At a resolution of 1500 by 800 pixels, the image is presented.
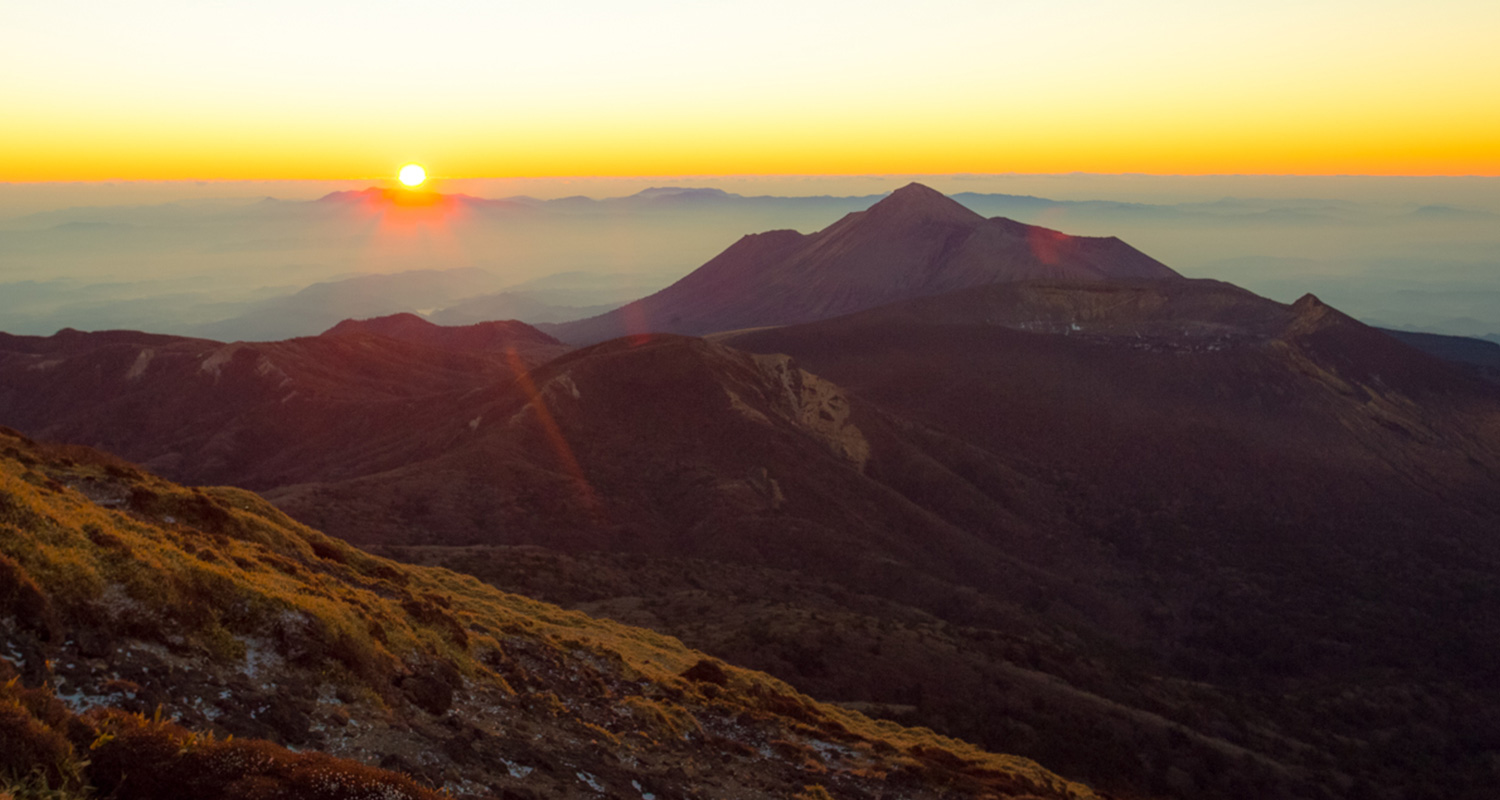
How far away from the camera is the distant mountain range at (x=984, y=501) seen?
3797 cm

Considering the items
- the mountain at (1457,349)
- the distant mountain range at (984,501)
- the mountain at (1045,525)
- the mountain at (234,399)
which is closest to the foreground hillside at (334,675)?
the distant mountain range at (984,501)

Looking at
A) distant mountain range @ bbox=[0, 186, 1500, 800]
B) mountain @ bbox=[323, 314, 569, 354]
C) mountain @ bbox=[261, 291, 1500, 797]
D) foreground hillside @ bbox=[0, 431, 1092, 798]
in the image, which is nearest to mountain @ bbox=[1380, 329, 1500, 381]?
distant mountain range @ bbox=[0, 186, 1500, 800]

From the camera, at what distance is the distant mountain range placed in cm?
3797

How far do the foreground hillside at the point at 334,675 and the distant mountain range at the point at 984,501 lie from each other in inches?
466

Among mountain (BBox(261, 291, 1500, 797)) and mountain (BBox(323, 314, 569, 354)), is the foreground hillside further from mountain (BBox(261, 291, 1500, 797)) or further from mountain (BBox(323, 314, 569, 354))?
mountain (BBox(323, 314, 569, 354))

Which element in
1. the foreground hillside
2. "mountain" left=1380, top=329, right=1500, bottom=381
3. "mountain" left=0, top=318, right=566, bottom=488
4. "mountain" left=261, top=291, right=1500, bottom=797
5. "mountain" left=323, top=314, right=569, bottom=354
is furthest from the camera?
"mountain" left=1380, top=329, right=1500, bottom=381

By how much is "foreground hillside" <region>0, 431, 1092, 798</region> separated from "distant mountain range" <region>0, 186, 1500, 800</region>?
38.8 ft

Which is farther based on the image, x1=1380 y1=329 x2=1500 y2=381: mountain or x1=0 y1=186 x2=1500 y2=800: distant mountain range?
x1=1380 y1=329 x2=1500 y2=381: mountain

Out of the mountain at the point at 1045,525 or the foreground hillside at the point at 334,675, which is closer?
the foreground hillside at the point at 334,675

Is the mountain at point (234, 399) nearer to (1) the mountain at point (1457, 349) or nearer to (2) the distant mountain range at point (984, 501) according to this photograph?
(2) the distant mountain range at point (984, 501)

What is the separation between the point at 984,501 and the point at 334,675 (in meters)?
64.7

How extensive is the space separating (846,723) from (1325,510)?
69.9m

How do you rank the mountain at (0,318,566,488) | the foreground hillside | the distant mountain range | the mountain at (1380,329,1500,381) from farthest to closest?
the mountain at (1380,329,1500,381) → the mountain at (0,318,566,488) → the distant mountain range → the foreground hillside

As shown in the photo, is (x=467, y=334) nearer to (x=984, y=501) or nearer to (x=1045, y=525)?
(x=984, y=501)
